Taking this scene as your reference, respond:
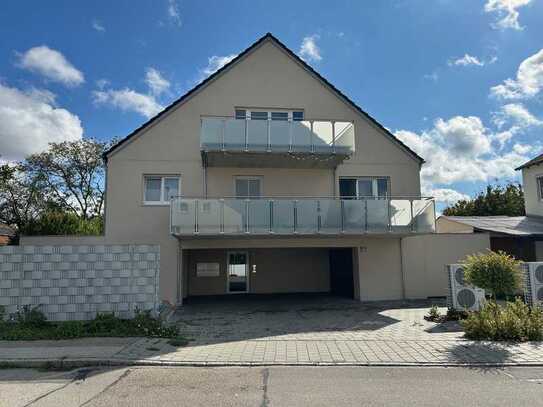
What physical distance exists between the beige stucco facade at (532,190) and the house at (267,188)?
9.35 meters

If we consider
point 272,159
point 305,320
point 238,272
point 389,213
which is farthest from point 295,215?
point 238,272

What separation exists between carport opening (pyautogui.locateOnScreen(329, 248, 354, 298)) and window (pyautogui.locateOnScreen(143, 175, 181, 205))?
745 centimetres

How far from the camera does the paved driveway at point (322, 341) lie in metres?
6.96

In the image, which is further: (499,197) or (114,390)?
(499,197)

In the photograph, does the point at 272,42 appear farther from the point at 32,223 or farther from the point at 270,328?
the point at 32,223

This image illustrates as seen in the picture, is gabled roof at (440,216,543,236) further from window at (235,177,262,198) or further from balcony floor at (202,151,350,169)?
window at (235,177,262,198)

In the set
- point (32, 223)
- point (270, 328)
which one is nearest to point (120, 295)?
point (270, 328)

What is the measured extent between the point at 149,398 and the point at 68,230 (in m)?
15.2

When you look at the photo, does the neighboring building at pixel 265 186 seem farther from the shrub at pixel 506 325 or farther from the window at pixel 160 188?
the shrub at pixel 506 325

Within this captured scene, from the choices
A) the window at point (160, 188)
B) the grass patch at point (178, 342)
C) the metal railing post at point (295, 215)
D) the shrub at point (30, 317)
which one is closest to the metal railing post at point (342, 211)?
the metal railing post at point (295, 215)

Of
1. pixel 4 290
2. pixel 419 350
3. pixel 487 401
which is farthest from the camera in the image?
pixel 4 290

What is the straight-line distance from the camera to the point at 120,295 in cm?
949

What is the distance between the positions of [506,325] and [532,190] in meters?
16.8

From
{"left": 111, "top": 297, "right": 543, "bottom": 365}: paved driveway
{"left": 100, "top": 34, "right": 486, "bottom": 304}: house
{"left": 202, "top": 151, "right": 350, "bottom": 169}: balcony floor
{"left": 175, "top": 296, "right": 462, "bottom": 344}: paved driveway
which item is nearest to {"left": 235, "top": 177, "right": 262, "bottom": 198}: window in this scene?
{"left": 100, "top": 34, "right": 486, "bottom": 304}: house
